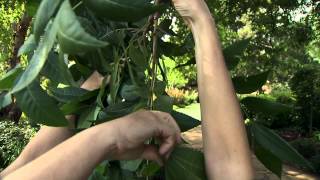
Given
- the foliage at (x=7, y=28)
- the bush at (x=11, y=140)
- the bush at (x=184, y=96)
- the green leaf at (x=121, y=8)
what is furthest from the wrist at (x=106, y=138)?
the bush at (x=184, y=96)

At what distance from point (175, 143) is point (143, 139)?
8 centimetres

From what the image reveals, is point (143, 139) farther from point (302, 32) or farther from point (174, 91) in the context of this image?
point (174, 91)

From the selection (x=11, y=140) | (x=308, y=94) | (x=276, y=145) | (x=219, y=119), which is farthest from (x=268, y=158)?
(x=308, y=94)

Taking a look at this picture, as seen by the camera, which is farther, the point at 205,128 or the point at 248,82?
the point at 248,82

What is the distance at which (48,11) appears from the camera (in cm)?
77

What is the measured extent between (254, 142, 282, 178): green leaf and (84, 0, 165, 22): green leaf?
1.65ft

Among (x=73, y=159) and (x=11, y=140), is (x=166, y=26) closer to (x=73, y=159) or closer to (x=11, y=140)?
(x=73, y=159)

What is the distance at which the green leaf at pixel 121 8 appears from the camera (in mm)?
837

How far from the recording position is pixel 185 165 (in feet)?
3.49

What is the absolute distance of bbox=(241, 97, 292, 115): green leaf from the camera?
4.05 ft

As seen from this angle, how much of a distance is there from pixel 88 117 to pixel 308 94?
10313 millimetres

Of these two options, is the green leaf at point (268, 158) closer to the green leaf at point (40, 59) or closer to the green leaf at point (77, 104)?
the green leaf at point (77, 104)

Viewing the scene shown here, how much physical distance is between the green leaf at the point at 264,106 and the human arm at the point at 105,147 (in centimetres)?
31

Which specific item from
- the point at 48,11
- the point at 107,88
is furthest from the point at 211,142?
the point at 48,11
